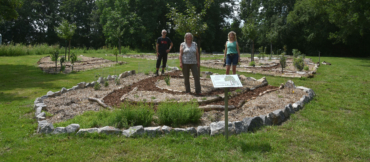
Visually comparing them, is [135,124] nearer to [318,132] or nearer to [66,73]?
[318,132]

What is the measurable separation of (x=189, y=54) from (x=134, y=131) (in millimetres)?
3156

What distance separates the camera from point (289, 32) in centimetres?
3275

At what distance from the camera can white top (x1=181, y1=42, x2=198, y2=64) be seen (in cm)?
663

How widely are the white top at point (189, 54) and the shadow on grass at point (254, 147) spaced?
3.32m

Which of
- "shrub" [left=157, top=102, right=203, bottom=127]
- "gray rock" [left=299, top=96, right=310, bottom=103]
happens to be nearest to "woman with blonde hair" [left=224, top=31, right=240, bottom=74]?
"gray rock" [left=299, top=96, right=310, bottom=103]

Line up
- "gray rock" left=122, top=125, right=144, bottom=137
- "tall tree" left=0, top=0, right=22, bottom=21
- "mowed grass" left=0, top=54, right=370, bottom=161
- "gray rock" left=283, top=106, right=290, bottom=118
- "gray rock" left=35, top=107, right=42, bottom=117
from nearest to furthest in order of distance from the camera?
1. "mowed grass" left=0, top=54, right=370, bottom=161
2. "gray rock" left=122, top=125, right=144, bottom=137
3. "gray rock" left=283, top=106, right=290, bottom=118
4. "gray rock" left=35, top=107, right=42, bottom=117
5. "tall tree" left=0, top=0, right=22, bottom=21

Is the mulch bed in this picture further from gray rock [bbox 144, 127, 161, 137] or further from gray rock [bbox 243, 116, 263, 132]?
gray rock [bbox 144, 127, 161, 137]

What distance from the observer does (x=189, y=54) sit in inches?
263

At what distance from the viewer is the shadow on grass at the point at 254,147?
3609 mm

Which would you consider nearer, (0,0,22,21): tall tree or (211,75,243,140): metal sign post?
(211,75,243,140): metal sign post

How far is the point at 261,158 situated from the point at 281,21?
3363 centimetres

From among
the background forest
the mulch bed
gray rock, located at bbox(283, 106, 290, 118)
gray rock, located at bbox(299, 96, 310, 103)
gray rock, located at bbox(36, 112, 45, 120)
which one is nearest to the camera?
gray rock, located at bbox(36, 112, 45, 120)

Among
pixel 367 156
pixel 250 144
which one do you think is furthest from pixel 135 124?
pixel 367 156

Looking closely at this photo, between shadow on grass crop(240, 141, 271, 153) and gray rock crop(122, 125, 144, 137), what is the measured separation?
161 cm
